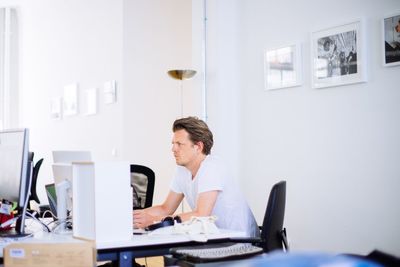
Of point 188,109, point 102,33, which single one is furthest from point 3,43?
point 188,109

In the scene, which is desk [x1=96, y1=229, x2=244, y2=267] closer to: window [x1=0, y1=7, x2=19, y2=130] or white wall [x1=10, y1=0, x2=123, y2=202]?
white wall [x1=10, y1=0, x2=123, y2=202]

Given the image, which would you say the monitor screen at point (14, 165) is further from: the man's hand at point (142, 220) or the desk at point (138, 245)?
the man's hand at point (142, 220)

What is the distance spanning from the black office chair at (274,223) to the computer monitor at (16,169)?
1.19 m

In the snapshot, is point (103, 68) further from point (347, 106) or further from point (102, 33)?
point (347, 106)

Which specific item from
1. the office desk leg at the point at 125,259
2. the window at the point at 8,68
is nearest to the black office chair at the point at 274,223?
the office desk leg at the point at 125,259

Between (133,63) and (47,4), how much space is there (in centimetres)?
322

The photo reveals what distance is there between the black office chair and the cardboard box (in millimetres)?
967

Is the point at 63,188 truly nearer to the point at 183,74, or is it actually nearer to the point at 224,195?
the point at 224,195

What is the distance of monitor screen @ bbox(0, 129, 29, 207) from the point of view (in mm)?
2381

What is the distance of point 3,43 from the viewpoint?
30.8 feet

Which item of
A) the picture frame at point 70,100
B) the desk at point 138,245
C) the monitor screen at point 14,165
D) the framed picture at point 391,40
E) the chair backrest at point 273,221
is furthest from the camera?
the picture frame at point 70,100

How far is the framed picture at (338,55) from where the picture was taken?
3566 millimetres

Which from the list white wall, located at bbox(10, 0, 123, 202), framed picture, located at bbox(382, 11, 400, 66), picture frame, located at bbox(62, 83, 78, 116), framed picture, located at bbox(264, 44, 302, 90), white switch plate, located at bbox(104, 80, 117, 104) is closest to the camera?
framed picture, located at bbox(382, 11, 400, 66)

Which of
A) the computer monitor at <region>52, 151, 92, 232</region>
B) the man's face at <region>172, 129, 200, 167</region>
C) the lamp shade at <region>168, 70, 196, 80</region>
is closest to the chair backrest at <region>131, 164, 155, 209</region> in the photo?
the man's face at <region>172, 129, 200, 167</region>
